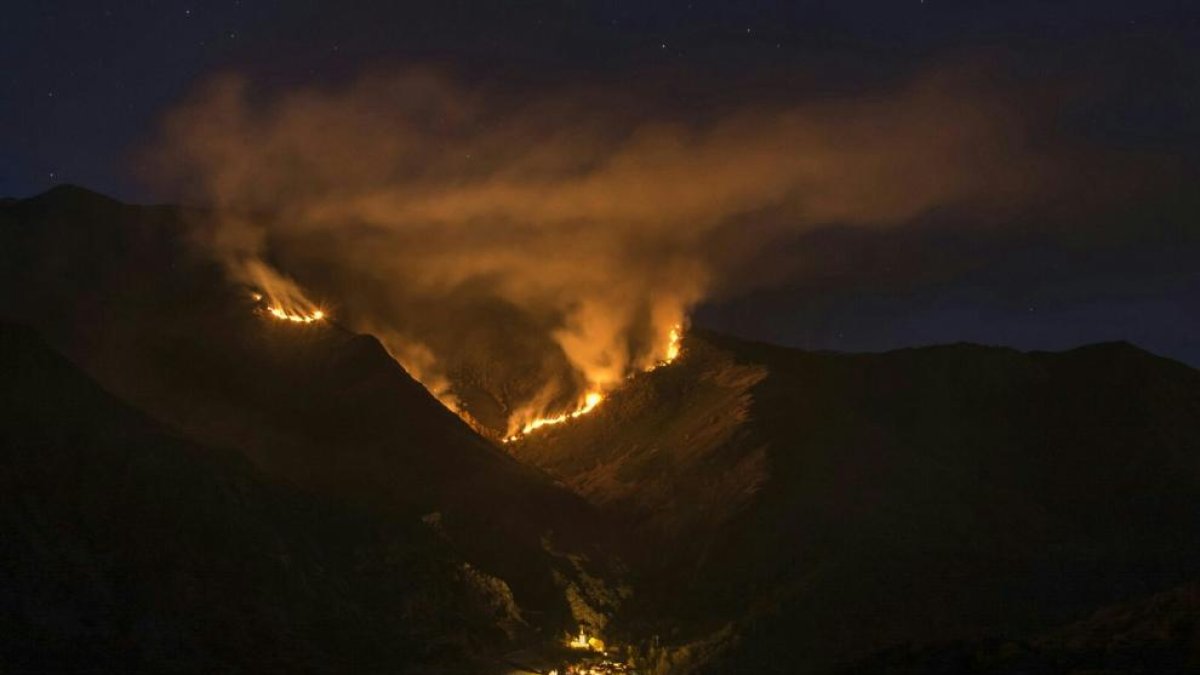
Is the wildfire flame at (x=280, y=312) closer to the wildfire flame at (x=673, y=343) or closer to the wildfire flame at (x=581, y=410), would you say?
the wildfire flame at (x=581, y=410)

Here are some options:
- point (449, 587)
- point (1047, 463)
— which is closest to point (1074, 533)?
point (1047, 463)

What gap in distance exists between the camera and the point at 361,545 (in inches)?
3307

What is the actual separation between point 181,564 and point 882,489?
170 ft

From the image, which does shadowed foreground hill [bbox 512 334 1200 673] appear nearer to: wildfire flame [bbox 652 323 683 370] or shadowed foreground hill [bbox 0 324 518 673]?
wildfire flame [bbox 652 323 683 370]

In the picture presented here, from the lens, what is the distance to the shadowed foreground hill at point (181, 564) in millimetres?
61844

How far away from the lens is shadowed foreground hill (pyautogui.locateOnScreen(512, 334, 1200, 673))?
74812mm

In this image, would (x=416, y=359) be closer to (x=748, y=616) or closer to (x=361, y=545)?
(x=361, y=545)

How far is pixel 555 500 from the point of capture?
104 m

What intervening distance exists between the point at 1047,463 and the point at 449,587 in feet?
173

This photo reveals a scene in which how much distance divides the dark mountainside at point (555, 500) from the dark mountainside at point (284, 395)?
35 cm

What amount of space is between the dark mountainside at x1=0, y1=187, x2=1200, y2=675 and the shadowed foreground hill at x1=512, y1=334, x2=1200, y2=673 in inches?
12.8

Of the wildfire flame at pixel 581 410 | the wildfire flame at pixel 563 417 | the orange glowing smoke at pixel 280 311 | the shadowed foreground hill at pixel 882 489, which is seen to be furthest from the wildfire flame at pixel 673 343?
the orange glowing smoke at pixel 280 311

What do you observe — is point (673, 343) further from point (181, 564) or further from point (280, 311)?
point (181, 564)

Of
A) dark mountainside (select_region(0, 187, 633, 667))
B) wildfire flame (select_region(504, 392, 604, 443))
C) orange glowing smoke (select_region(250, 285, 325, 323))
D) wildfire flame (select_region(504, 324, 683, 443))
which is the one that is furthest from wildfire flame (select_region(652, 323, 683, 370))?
orange glowing smoke (select_region(250, 285, 325, 323))
